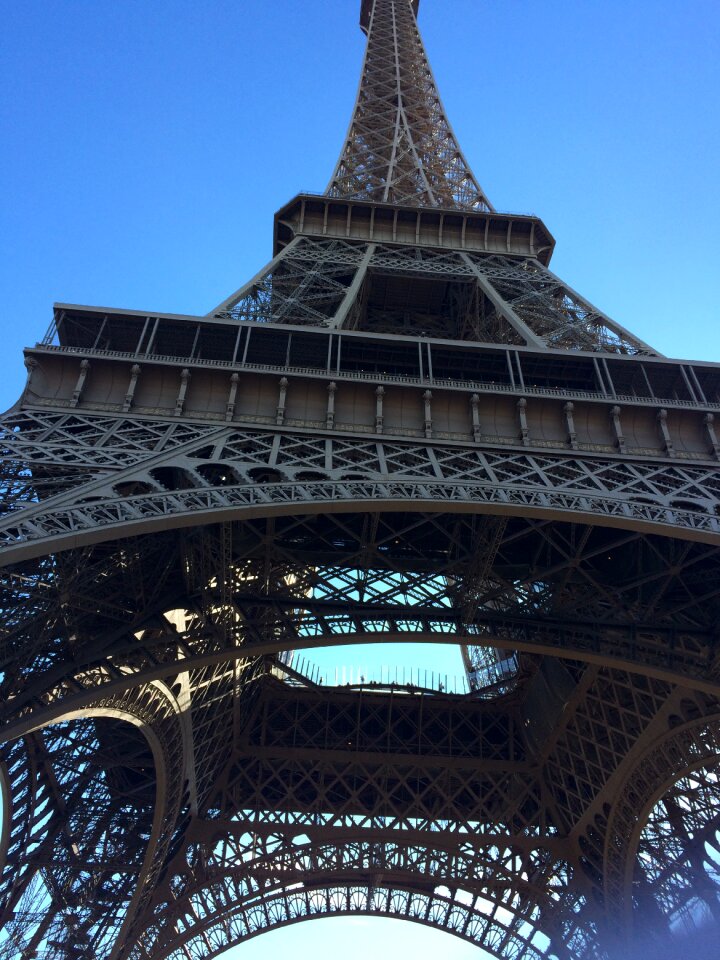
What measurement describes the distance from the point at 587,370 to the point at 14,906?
2045cm

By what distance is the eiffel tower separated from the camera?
15.1m

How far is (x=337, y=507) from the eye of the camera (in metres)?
14.3

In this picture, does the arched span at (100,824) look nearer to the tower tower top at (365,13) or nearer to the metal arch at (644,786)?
the metal arch at (644,786)

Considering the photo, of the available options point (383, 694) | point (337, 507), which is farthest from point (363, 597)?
point (383, 694)

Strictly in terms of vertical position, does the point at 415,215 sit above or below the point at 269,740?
above

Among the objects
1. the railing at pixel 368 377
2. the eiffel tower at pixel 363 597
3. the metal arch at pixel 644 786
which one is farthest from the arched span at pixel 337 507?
the metal arch at pixel 644 786

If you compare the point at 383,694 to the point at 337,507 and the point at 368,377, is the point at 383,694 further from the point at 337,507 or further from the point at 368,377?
the point at 337,507

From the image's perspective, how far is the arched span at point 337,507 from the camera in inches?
488

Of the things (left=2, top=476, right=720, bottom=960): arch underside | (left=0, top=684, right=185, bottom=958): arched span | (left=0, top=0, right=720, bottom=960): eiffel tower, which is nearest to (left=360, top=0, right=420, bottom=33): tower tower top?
(left=0, top=0, right=720, bottom=960): eiffel tower

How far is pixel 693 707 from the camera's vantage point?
21.3m

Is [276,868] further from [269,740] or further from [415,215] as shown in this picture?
[415,215]

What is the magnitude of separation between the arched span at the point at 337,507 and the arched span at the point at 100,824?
802cm

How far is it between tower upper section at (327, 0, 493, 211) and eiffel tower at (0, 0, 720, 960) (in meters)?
0.59

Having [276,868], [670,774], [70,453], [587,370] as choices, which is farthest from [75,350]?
[276,868]
